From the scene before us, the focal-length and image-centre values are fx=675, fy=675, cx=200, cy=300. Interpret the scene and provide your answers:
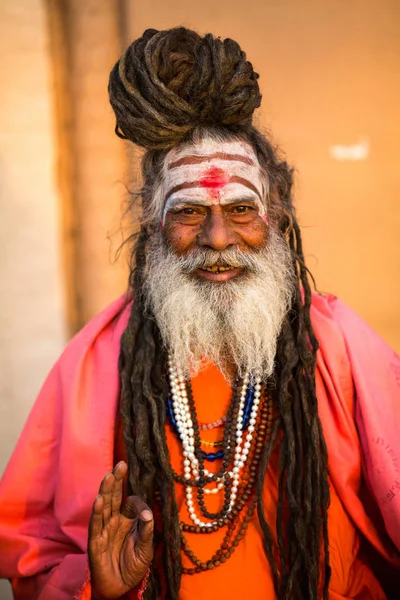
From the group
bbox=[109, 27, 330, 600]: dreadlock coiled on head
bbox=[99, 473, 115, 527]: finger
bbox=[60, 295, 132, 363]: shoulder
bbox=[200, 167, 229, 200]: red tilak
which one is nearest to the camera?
bbox=[99, 473, 115, 527]: finger

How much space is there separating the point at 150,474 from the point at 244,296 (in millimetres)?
648

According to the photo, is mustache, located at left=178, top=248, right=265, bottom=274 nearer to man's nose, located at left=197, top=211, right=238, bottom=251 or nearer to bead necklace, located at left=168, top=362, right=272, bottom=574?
man's nose, located at left=197, top=211, right=238, bottom=251

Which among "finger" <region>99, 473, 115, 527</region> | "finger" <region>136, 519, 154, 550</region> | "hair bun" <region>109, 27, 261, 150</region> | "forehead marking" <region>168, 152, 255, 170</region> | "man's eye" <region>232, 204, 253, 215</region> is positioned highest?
"hair bun" <region>109, 27, 261, 150</region>

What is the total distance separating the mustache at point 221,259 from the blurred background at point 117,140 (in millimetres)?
1117

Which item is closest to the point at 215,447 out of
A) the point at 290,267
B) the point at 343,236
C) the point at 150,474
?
the point at 150,474

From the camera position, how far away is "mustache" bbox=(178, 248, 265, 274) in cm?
217

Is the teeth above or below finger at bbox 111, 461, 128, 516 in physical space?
above

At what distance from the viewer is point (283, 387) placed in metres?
2.18

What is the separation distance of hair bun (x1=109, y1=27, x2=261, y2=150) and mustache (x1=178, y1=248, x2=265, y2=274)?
0.40 m

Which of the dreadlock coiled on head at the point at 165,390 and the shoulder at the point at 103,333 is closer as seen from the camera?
the dreadlock coiled on head at the point at 165,390

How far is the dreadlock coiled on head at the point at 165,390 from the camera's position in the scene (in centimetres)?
208

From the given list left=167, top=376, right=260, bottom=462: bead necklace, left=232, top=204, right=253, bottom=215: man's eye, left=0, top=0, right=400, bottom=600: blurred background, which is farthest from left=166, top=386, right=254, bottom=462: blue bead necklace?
left=0, top=0, right=400, bottom=600: blurred background

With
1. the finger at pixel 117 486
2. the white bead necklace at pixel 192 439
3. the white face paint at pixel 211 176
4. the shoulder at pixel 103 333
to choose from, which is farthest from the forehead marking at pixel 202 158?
the finger at pixel 117 486

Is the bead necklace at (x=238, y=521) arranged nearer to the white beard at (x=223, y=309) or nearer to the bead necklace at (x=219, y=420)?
the bead necklace at (x=219, y=420)
